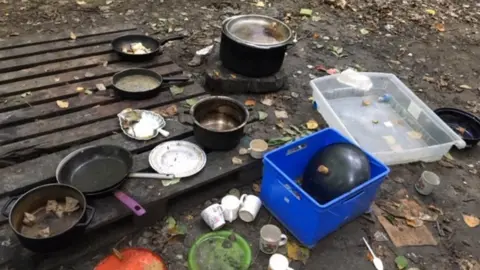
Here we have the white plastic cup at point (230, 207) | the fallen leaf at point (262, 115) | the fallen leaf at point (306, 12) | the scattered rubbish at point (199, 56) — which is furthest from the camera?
the fallen leaf at point (306, 12)

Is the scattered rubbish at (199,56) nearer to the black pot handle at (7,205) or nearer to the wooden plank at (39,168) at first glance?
the wooden plank at (39,168)

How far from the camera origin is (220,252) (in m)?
2.02

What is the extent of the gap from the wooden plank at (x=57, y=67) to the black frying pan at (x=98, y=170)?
88 centimetres

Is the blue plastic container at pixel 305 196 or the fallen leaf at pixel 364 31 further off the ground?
the blue plastic container at pixel 305 196

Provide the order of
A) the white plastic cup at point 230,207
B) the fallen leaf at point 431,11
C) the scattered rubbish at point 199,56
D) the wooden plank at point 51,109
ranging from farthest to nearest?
1. the fallen leaf at point 431,11
2. the scattered rubbish at point 199,56
3. the wooden plank at point 51,109
4. the white plastic cup at point 230,207

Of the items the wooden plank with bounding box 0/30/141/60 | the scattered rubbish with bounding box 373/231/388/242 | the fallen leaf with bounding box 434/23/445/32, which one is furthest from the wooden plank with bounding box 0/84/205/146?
the fallen leaf with bounding box 434/23/445/32

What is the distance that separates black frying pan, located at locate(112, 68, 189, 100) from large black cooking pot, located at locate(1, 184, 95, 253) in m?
0.86

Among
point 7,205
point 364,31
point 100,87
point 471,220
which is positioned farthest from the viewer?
point 364,31

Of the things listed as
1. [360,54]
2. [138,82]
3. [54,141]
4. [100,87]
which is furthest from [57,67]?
[360,54]

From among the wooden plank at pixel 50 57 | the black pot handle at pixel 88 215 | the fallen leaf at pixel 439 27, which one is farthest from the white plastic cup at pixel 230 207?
the fallen leaf at pixel 439 27

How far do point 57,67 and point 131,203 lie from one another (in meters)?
1.36

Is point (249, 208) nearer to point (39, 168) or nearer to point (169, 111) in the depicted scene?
point (169, 111)

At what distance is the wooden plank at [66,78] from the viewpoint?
2559 mm

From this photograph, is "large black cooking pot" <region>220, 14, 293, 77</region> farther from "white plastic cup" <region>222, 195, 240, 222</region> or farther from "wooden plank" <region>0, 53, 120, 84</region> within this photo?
"white plastic cup" <region>222, 195, 240, 222</region>
